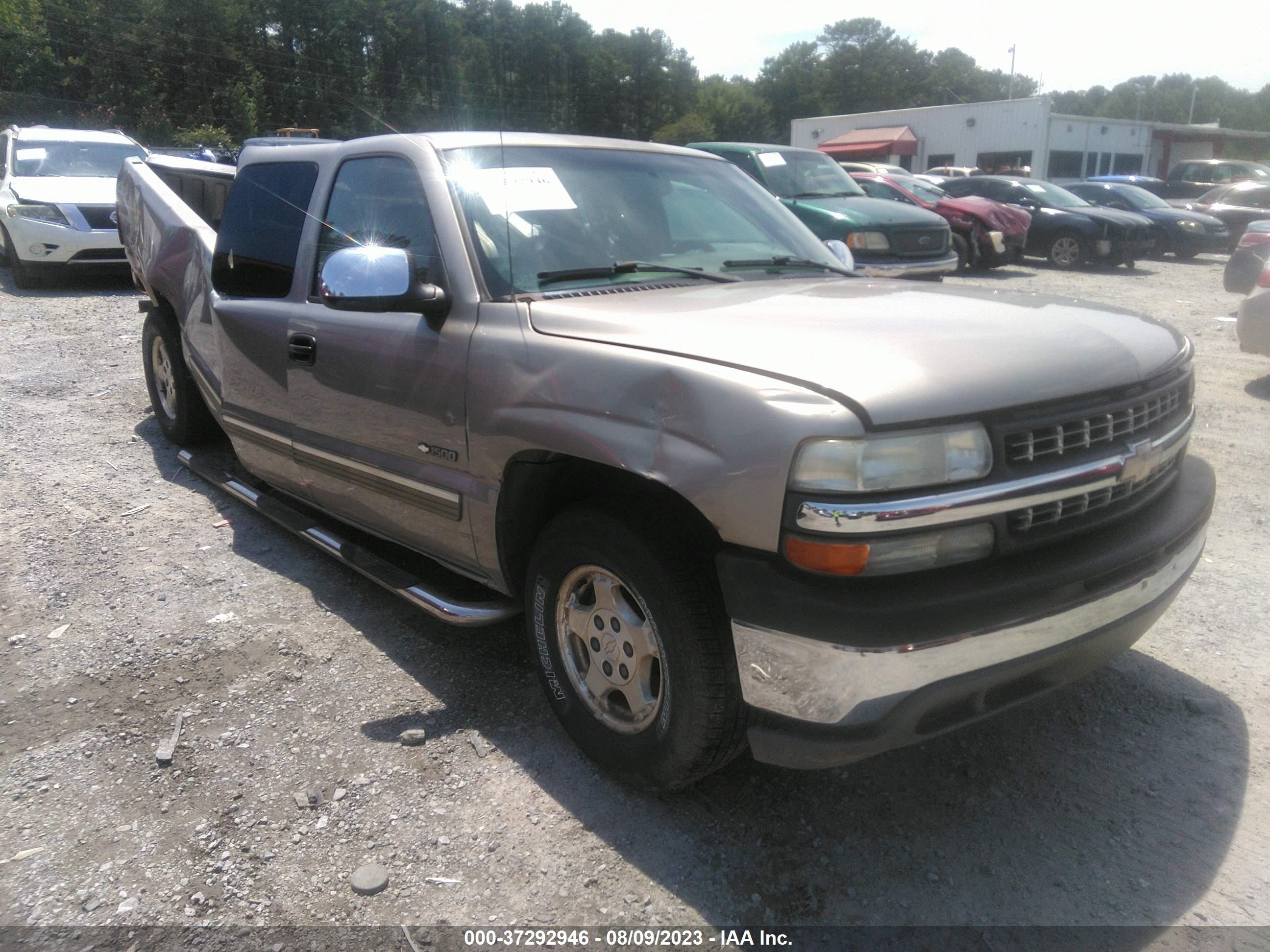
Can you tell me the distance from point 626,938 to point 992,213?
48.9 ft

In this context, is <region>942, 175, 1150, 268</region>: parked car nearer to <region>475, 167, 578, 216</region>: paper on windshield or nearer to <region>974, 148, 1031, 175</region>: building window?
<region>475, 167, 578, 216</region>: paper on windshield

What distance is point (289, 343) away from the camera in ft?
12.3

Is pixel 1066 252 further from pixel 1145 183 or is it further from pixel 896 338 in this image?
pixel 896 338

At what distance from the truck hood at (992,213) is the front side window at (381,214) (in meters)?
13.2

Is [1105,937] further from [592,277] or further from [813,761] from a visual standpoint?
[592,277]

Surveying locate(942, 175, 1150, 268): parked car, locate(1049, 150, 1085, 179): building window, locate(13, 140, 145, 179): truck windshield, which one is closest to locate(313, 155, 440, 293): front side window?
locate(13, 140, 145, 179): truck windshield

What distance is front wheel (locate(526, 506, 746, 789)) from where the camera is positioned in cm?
234

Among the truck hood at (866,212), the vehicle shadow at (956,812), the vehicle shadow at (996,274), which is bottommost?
the vehicle shadow at (996,274)

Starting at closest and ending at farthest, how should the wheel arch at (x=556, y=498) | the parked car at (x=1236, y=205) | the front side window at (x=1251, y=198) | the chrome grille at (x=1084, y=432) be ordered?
1. the chrome grille at (x=1084, y=432)
2. the wheel arch at (x=556, y=498)
3. the parked car at (x=1236, y=205)
4. the front side window at (x=1251, y=198)

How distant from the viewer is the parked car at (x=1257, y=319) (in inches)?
273

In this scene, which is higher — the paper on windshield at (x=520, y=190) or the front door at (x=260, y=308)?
the paper on windshield at (x=520, y=190)

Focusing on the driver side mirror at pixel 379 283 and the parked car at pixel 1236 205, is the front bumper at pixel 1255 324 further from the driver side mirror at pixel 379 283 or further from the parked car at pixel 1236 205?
the parked car at pixel 1236 205

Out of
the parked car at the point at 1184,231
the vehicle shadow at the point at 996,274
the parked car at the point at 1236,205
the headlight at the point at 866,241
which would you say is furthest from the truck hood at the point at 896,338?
the parked car at the point at 1236,205

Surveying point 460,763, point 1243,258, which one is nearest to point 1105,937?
point 460,763
